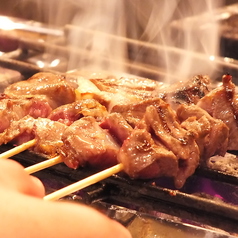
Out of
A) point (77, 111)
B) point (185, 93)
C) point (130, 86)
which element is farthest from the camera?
point (130, 86)

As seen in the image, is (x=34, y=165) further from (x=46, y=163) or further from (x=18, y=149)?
(x=18, y=149)

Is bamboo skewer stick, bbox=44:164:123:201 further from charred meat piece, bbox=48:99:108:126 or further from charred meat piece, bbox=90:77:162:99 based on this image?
charred meat piece, bbox=90:77:162:99

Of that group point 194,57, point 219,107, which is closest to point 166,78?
point 194,57

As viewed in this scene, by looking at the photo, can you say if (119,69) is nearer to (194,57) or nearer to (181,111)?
(194,57)

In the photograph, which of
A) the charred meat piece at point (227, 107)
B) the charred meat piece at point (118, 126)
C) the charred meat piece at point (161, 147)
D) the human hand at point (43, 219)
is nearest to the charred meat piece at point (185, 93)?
the charred meat piece at point (227, 107)

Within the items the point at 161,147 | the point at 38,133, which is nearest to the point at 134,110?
the point at 161,147

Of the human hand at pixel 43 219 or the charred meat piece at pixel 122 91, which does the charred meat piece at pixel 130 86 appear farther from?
the human hand at pixel 43 219
